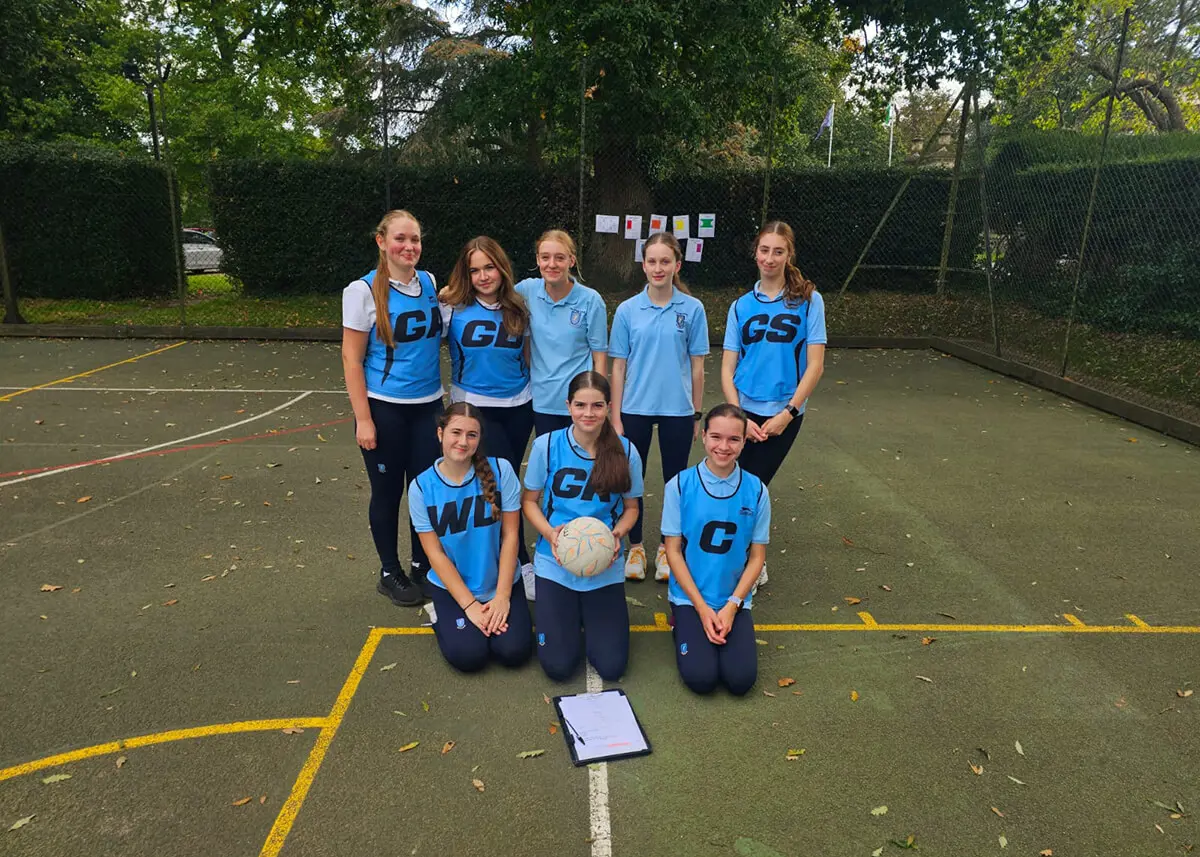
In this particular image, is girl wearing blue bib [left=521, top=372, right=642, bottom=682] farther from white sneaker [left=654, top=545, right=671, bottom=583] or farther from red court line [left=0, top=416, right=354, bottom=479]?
red court line [left=0, top=416, right=354, bottom=479]

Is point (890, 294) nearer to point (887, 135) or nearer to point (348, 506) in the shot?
point (348, 506)

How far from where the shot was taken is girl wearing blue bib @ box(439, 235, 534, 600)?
3678 millimetres

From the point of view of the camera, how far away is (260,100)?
75.2ft

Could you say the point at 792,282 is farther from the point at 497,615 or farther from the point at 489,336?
the point at 497,615

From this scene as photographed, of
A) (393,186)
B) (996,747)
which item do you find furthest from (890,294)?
(996,747)

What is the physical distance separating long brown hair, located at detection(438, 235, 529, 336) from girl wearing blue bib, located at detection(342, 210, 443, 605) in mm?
111

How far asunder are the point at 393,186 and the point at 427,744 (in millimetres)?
13337

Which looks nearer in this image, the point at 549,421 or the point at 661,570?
the point at 549,421

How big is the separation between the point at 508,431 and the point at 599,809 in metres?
1.96

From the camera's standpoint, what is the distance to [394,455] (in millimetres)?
3760

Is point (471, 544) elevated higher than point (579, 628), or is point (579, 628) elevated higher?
point (471, 544)

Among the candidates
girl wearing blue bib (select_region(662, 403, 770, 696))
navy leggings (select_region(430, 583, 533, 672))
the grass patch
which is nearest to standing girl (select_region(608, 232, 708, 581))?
girl wearing blue bib (select_region(662, 403, 770, 696))

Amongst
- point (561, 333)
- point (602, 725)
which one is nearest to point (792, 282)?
point (561, 333)

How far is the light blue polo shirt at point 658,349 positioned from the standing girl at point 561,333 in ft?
0.45
